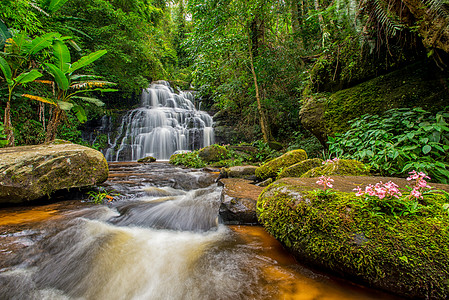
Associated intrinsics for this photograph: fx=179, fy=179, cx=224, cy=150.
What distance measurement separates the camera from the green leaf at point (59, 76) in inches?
196

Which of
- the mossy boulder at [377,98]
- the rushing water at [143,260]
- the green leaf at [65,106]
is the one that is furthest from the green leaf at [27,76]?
the mossy boulder at [377,98]

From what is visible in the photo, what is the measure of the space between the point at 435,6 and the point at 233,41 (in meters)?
6.90

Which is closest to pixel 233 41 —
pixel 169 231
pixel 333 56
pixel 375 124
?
pixel 333 56

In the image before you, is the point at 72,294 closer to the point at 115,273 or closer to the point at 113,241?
the point at 115,273

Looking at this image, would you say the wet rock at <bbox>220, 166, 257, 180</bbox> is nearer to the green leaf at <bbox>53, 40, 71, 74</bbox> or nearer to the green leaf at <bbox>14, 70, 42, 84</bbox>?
the green leaf at <bbox>14, 70, 42, 84</bbox>

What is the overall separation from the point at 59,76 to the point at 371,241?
7.61 m

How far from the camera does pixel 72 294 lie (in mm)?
1520

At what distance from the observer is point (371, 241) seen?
128 cm

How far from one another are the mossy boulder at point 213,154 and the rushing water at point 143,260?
19.0 feet

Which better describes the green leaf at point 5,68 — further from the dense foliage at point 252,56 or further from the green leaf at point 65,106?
the green leaf at point 65,106

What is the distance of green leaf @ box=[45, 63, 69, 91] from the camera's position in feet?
16.3

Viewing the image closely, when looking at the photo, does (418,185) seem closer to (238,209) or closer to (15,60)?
(238,209)

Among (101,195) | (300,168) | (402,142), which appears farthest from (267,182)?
(101,195)

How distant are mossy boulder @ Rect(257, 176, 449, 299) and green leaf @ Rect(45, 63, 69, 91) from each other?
6.80m
